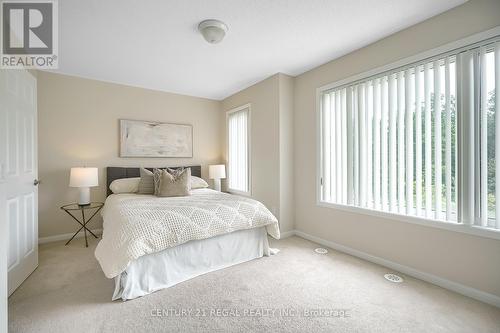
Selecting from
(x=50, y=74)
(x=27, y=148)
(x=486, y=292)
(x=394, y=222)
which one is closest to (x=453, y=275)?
(x=486, y=292)

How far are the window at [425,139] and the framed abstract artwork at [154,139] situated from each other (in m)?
2.78

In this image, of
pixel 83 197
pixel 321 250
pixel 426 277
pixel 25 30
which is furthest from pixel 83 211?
pixel 426 277

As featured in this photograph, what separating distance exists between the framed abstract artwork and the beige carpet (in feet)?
6.84

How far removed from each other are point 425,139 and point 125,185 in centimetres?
392

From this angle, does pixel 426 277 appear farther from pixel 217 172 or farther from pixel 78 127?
pixel 78 127

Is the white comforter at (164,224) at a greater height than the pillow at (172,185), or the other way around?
the pillow at (172,185)

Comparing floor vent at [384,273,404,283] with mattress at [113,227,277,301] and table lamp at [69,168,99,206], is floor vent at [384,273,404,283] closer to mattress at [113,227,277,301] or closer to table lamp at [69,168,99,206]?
mattress at [113,227,277,301]

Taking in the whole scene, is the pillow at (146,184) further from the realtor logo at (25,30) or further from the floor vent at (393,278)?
the floor vent at (393,278)

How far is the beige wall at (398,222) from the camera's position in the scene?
186 centimetres

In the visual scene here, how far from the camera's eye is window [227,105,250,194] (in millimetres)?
4160

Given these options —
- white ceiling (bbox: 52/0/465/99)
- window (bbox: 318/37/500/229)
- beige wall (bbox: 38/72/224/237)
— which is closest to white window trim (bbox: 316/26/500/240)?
window (bbox: 318/37/500/229)

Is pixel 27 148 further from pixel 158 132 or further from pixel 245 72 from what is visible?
pixel 245 72

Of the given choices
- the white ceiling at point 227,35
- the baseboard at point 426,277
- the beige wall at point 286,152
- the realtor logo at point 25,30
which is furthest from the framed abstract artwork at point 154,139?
the baseboard at point 426,277

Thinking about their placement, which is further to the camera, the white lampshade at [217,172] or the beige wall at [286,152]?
the white lampshade at [217,172]
